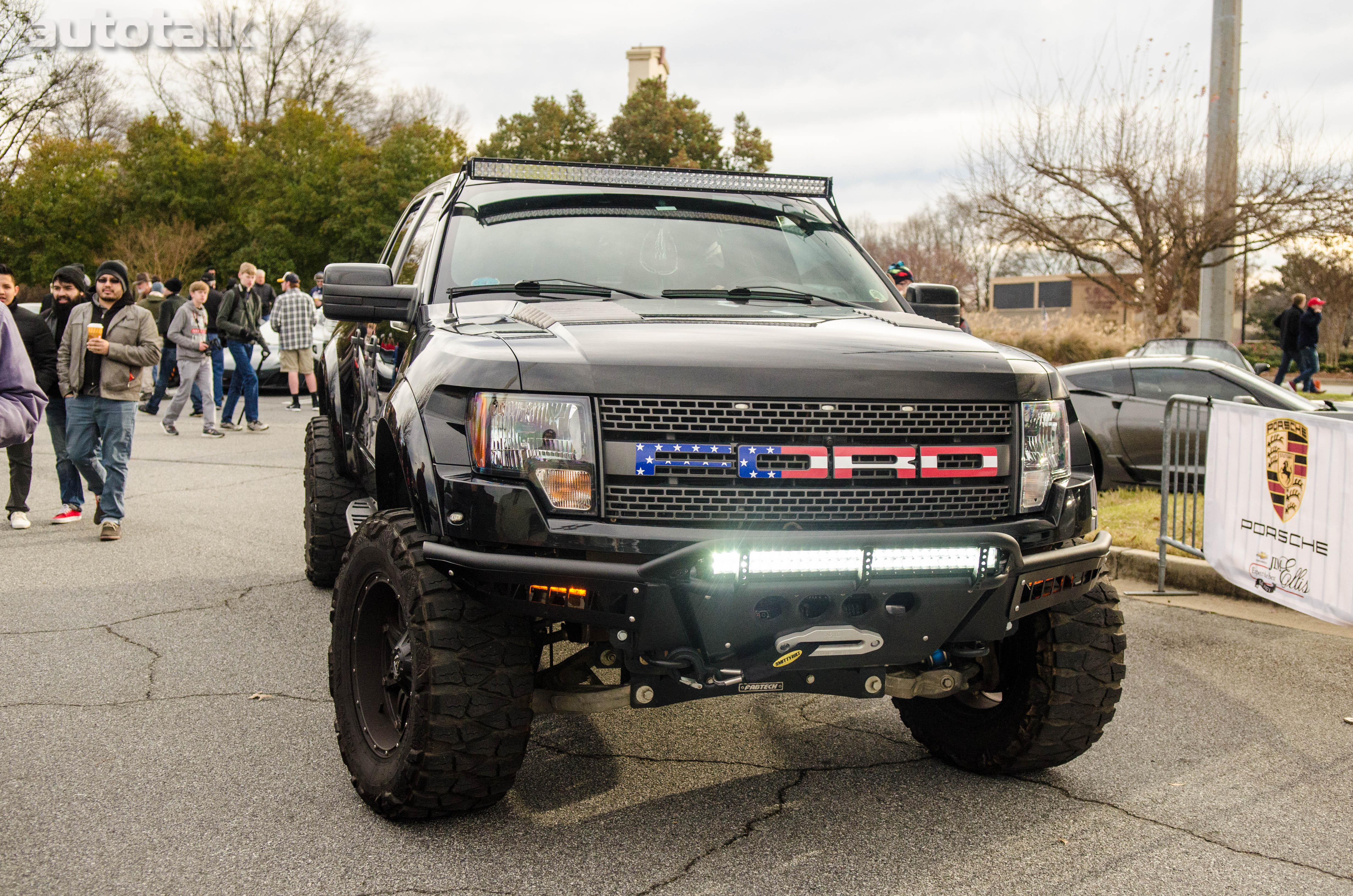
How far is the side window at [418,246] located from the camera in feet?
14.8

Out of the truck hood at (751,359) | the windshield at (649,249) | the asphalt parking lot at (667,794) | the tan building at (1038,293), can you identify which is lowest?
the asphalt parking lot at (667,794)

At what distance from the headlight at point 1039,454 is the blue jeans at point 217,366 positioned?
13.3 meters

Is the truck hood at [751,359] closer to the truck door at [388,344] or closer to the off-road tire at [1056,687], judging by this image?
the truck door at [388,344]

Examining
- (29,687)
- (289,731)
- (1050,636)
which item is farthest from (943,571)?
(29,687)

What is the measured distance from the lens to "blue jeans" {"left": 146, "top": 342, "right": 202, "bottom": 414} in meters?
17.0

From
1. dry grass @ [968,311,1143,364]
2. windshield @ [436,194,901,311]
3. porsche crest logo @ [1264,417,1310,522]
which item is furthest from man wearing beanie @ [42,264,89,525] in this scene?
dry grass @ [968,311,1143,364]

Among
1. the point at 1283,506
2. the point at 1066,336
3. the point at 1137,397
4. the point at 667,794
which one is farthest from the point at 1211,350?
the point at 667,794

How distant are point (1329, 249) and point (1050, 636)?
86.2 ft

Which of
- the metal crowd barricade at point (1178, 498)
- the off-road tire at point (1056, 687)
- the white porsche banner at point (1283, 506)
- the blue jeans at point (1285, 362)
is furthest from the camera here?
the blue jeans at point (1285, 362)

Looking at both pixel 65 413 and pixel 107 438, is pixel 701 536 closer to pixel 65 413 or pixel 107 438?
pixel 107 438

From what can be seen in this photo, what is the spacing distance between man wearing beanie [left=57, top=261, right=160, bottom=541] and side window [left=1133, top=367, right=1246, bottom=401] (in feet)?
26.6

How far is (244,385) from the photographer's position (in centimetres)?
1511

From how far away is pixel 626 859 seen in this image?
320 cm

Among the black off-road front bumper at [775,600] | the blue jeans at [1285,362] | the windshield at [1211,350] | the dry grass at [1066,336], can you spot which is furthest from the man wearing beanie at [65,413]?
the blue jeans at [1285,362]
